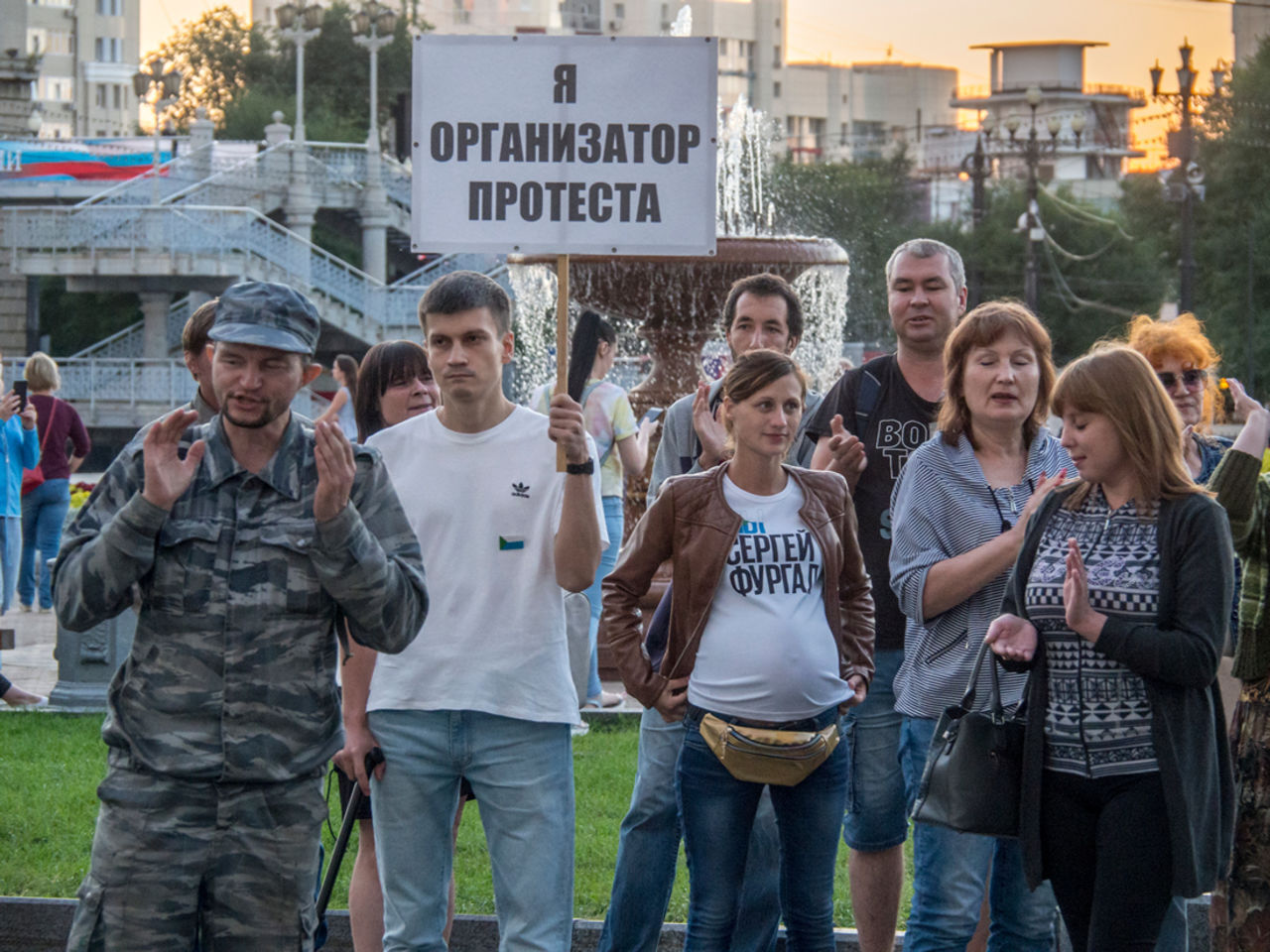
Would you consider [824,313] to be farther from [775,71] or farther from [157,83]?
[775,71]

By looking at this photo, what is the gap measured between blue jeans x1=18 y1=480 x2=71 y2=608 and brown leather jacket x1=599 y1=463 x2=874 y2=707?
10.5 metres

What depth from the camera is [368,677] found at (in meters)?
4.60

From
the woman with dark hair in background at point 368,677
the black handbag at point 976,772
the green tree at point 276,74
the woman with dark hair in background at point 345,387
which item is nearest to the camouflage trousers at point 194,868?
the woman with dark hair in background at point 368,677

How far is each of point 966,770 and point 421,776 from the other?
1355mm

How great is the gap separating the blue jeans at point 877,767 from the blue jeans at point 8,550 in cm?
1039

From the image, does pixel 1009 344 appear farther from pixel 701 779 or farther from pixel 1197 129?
pixel 1197 129

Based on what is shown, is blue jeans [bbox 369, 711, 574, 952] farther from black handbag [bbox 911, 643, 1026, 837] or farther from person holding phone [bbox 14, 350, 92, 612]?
person holding phone [bbox 14, 350, 92, 612]

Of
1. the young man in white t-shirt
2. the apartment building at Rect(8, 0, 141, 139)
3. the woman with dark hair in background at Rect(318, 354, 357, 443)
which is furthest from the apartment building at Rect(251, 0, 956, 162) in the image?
the young man in white t-shirt

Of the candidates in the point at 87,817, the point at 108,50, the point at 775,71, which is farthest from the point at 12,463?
the point at 775,71

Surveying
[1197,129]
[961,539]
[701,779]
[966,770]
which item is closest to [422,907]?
[701,779]

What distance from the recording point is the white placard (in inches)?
193

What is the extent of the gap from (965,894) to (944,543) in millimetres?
928

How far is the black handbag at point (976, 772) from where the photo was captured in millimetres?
4211

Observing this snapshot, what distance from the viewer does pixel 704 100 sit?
5.02m
